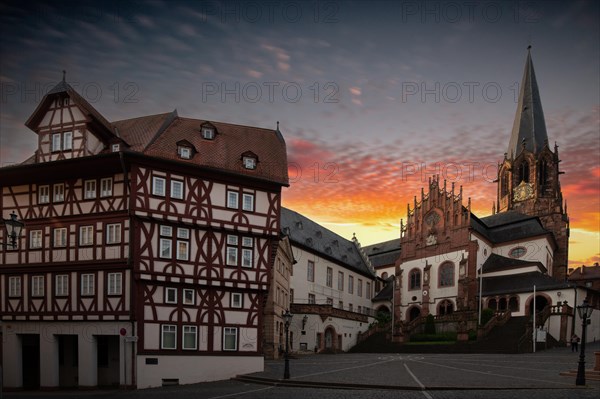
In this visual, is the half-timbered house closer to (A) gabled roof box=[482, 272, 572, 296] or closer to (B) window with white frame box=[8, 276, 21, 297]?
(B) window with white frame box=[8, 276, 21, 297]

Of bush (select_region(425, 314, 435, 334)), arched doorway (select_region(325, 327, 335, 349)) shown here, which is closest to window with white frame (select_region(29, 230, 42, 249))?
arched doorway (select_region(325, 327, 335, 349))

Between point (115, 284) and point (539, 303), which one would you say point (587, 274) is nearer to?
point (539, 303)

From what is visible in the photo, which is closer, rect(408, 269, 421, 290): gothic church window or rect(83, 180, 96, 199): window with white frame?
rect(83, 180, 96, 199): window with white frame

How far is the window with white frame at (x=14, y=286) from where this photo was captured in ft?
107

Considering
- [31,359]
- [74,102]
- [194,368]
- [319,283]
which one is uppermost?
[74,102]

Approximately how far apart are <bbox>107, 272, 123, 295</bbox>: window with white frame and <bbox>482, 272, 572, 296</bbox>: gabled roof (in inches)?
1867

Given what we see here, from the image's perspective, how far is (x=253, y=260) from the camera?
110 ft

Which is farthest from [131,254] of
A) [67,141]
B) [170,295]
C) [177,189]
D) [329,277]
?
[329,277]

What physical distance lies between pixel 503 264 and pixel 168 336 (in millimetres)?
51163

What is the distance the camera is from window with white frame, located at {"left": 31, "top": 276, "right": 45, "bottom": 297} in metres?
32.0

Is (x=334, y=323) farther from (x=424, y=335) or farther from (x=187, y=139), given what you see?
(x=187, y=139)

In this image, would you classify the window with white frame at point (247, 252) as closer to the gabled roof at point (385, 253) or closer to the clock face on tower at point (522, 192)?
the gabled roof at point (385, 253)

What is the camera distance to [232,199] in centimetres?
3325

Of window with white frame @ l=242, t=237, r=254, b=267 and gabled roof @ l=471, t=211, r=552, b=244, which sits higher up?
gabled roof @ l=471, t=211, r=552, b=244
